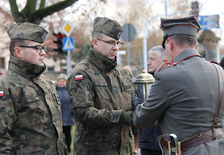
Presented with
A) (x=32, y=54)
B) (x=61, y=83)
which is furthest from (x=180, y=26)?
(x=61, y=83)

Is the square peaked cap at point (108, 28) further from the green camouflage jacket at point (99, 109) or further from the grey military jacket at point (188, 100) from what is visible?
the grey military jacket at point (188, 100)

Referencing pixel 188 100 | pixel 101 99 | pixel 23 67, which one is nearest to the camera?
pixel 188 100

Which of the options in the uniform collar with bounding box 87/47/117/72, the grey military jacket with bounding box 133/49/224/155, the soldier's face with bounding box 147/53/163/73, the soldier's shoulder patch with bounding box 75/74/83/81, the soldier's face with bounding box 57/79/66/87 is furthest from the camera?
the soldier's face with bounding box 57/79/66/87

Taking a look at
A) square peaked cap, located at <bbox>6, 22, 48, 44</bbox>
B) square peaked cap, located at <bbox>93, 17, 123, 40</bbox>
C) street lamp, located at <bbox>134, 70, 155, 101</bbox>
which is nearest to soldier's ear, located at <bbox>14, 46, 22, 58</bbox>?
square peaked cap, located at <bbox>6, 22, 48, 44</bbox>

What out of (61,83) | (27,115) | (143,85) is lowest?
(61,83)

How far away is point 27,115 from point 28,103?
0.12 m

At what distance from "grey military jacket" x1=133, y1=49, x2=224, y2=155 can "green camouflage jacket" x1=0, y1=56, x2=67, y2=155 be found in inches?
43.0

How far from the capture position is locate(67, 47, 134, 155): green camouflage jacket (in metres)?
3.62

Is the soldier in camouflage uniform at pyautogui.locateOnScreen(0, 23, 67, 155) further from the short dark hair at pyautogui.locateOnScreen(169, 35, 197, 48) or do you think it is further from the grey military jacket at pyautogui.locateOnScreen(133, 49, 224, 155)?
the short dark hair at pyautogui.locateOnScreen(169, 35, 197, 48)

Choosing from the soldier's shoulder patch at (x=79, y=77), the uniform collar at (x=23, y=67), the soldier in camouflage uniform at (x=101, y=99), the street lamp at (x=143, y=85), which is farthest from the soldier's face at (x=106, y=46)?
the uniform collar at (x=23, y=67)

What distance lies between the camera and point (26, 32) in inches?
133

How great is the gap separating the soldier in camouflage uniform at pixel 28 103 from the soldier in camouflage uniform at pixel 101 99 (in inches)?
14.0

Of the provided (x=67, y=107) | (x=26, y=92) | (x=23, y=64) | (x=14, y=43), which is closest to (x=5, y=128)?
(x=26, y=92)

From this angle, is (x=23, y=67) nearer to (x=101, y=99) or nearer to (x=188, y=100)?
(x=101, y=99)
